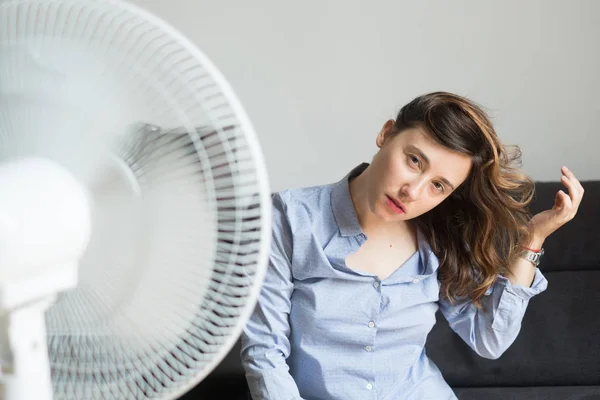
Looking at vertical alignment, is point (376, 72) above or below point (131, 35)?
below

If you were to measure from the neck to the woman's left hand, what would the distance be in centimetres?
28

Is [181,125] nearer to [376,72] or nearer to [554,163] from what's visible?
[376,72]

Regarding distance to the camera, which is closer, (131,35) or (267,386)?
(131,35)

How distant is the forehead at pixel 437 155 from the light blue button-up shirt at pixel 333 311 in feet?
0.54

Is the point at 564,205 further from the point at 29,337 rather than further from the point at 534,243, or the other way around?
the point at 29,337

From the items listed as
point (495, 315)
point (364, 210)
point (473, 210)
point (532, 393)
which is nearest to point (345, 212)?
point (364, 210)

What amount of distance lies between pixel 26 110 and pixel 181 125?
0.15 m

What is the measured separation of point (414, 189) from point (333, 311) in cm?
27

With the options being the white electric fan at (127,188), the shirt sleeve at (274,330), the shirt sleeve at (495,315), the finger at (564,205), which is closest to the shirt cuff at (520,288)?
the shirt sleeve at (495,315)

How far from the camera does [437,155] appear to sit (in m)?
1.16

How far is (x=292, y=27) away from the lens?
6.24ft

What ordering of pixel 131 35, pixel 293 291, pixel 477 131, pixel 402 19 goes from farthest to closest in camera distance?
pixel 402 19 → pixel 293 291 → pixel 477 131 → pixel 131 35

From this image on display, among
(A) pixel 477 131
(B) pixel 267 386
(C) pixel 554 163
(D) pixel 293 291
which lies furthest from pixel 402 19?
(B) pixel 267 386

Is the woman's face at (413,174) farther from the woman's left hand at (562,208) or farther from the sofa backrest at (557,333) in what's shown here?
the sofa backrest at (557,333)
